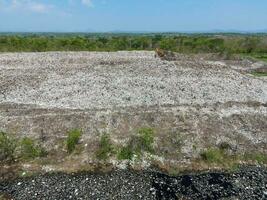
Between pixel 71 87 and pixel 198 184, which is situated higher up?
pixel 71 87

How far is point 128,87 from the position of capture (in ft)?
119

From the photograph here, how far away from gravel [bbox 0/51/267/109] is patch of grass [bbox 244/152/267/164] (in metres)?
7.76

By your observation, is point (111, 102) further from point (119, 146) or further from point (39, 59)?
point (39, 59)

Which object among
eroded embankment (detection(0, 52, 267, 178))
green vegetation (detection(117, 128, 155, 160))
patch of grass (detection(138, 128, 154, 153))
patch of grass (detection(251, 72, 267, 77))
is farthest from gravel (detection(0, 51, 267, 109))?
patch of grass (detection(251, 72, 267, 77))

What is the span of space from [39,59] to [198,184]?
28120 millimetres

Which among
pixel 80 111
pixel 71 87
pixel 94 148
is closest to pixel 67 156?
pixel 94 148

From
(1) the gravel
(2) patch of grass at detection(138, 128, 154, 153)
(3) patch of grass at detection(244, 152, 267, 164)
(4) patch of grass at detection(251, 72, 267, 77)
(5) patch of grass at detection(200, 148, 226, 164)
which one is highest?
(1) the gravel

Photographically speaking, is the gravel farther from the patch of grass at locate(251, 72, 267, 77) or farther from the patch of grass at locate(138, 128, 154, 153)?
the patch of grass at locate(251, 72, 267, 77)

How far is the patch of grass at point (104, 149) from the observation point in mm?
26097

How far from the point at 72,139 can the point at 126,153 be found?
12.9 ft

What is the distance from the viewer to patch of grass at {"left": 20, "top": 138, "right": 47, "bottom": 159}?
85.4ft

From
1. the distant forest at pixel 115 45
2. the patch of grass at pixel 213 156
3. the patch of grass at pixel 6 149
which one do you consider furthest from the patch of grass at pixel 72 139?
the distant forest at pixel 115 45

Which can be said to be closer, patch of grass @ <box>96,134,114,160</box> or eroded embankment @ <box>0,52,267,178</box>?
patch of grass @ <box>96,134,114,160</box>

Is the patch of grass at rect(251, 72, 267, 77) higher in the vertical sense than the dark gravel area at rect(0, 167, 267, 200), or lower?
higher
